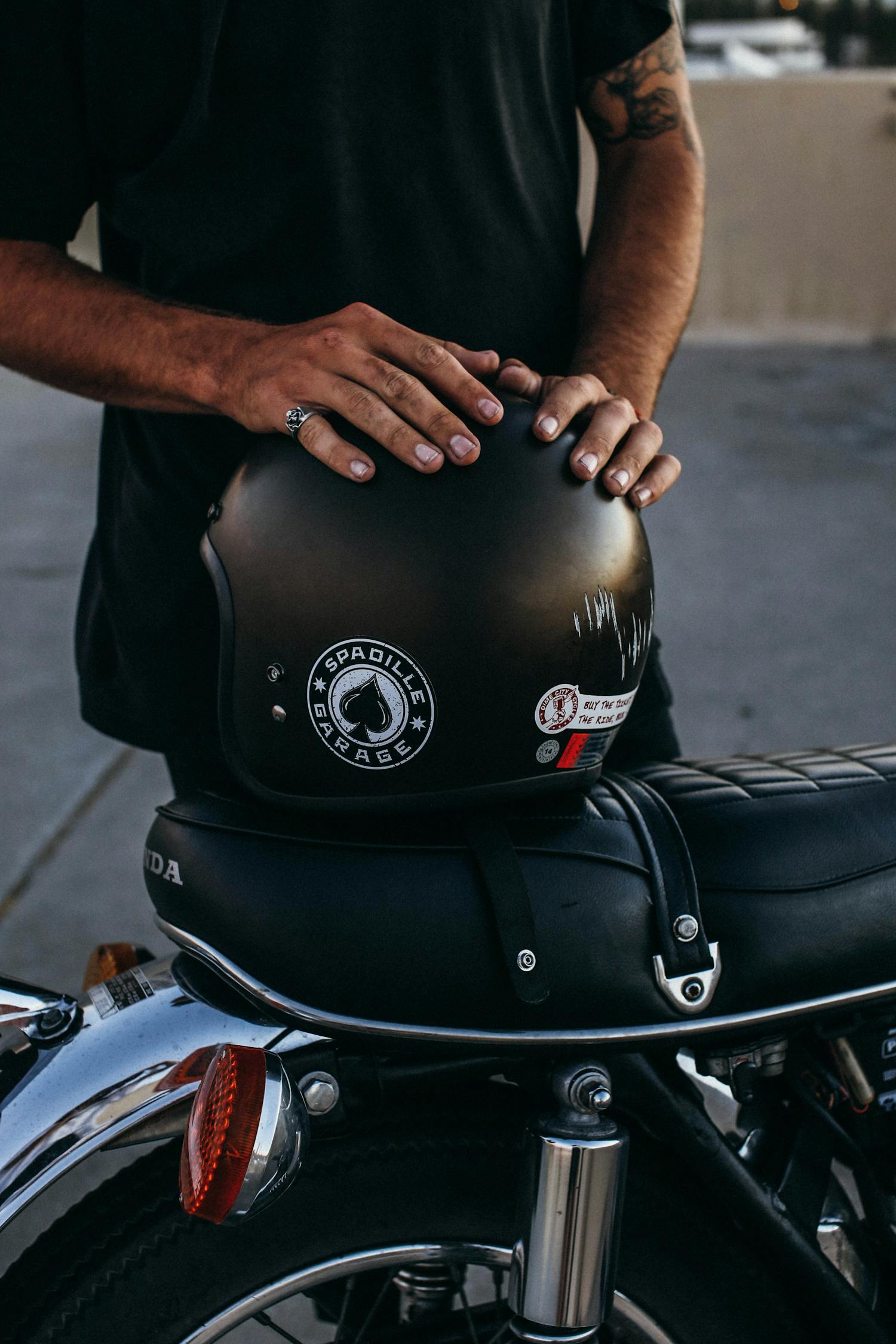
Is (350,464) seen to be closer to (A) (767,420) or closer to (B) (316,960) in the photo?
(B) (316,960)

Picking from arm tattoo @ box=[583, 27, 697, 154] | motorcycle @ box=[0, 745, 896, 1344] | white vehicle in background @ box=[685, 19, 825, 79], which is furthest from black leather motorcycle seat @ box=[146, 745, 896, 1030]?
white vehicle in background @ box=[685, 19, 825, 79]

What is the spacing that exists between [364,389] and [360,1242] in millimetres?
681

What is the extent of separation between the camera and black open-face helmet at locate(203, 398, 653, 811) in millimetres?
979

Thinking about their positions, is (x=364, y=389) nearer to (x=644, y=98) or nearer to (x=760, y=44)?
(x=644, y=98)

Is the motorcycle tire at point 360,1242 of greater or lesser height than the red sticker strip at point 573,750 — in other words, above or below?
below

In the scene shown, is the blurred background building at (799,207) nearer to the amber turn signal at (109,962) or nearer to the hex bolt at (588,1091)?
the amber turn signal at (109,962)

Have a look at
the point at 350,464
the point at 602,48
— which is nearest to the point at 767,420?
the point at 602,48

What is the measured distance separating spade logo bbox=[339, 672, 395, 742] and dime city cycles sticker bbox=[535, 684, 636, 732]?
0.42 feet

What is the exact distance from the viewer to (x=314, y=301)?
1240 millimetres

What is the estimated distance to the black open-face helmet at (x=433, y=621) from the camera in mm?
979

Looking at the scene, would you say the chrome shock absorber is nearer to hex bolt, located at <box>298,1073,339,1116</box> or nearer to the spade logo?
hex bolt, located at <box>298,1073,339,1116</box>

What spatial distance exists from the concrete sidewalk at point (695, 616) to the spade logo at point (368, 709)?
1.69 metres

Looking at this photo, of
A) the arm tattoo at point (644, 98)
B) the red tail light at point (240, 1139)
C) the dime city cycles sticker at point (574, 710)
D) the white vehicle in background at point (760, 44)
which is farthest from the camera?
the white vehicle in background at point (760, 44)

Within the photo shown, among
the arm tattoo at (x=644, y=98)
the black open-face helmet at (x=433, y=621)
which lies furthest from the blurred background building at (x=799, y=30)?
the black open-face helmet at (x=433, y=621)
